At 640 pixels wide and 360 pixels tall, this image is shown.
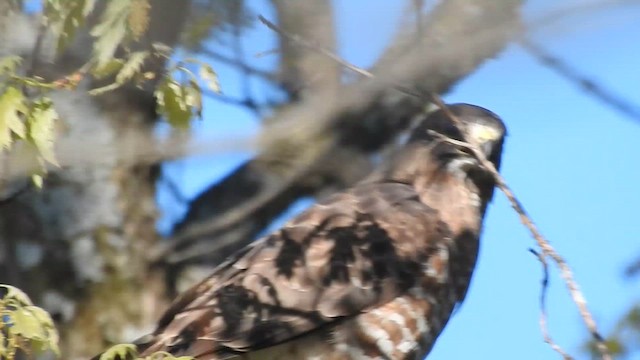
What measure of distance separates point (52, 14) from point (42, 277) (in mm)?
1599

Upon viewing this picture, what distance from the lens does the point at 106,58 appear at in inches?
136

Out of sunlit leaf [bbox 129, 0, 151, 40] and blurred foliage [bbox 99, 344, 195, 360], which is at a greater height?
sunlit leaf [bbox 129, 0, 151, 40]

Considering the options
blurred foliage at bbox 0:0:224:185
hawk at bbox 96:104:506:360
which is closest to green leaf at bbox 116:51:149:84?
blurred foliage at bbox 0:0:224:185

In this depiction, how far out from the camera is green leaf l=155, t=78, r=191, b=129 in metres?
3.63

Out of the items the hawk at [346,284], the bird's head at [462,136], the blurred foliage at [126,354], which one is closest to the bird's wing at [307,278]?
the hawk at [346,284]

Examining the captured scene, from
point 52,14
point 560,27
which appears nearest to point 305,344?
point 52,14

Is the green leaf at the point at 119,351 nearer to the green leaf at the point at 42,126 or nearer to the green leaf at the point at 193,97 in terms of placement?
the green leaf at the point at 42,126

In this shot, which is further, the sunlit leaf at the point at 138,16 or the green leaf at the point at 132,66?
the green leaf at the point at 132,66

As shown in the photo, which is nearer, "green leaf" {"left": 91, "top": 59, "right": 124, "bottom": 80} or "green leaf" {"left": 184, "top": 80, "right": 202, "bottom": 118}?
"green leaf" {"left": 91, "top": 59, "right": 124, "bottom": 80}

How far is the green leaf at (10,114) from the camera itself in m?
3.19

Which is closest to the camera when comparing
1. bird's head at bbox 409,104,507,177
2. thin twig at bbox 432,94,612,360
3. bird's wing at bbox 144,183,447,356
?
thin twig at bbox 432,94,612,360

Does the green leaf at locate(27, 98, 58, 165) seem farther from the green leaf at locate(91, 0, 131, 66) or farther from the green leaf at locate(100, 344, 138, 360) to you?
the green leaf at locate(100, 344, 138, 360)

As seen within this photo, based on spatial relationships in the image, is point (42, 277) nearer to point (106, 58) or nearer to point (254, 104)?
point (254, 104)

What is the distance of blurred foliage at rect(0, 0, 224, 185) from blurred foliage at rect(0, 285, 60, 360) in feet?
1.28
